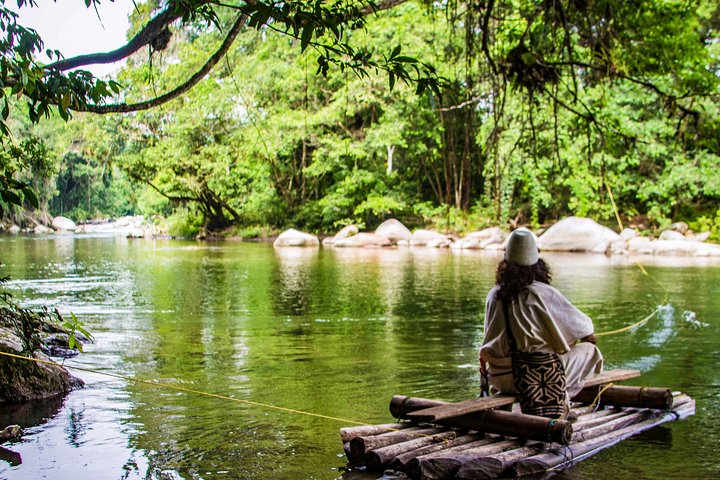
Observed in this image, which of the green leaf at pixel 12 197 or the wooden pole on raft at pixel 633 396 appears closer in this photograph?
the green leaf at pixel 12 197

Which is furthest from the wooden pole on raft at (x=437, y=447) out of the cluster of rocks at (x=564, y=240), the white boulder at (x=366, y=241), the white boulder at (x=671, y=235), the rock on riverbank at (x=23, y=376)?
the white boulder at (x=366, y=241)

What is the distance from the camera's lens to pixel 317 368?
8.67 meters

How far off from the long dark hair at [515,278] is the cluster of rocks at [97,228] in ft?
131

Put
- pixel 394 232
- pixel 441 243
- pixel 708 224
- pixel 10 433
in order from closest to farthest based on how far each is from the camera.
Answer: pixel 10 433, pixel 708 224, pixel 441 243, pixel 394 232

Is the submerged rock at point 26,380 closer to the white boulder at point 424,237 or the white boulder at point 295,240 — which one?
the white boulder at point 424,237

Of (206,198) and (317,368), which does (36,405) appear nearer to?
(317,368)

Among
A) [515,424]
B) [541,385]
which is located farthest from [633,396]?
[515,424]

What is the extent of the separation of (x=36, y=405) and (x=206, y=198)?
36.4 m

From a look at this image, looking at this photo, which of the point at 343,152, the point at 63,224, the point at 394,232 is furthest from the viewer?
A: the point at 63,224

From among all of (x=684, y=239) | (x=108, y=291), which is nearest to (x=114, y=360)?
(x=108, y=291)

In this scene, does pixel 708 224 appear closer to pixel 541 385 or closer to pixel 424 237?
pixel 424 237

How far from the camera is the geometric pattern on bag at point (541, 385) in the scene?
504 centimetres

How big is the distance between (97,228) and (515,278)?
64116 mm

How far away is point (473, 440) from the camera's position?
4.91 metres
